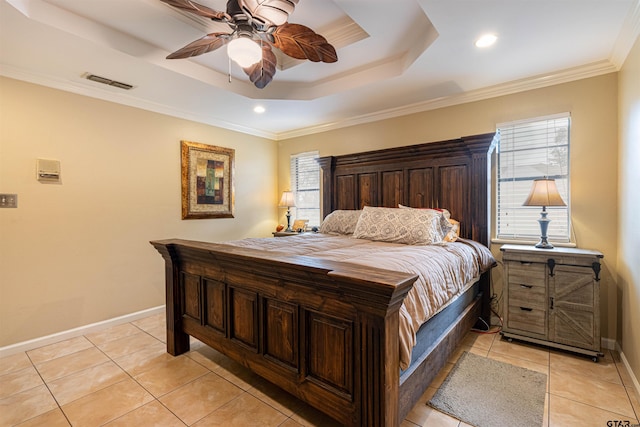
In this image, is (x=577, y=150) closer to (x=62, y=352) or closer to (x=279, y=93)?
(x=279, y=93)

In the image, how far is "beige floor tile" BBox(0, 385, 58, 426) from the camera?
1716mm

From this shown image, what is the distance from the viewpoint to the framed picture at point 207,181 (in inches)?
149

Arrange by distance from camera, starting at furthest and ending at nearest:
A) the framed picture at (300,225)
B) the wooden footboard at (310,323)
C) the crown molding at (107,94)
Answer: the framed picture at (300,225)
the crown molding at (107,94)
the wooden footboard at (310,323)

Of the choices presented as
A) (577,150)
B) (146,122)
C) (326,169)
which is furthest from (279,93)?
(577,150)

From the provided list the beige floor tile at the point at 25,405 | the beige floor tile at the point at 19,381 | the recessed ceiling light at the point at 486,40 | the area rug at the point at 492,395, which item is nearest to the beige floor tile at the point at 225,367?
the beige floor tile at the point at 25,405

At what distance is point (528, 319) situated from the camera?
100 inches

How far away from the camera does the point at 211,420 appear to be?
167 cm

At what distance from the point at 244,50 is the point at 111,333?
3020 mm

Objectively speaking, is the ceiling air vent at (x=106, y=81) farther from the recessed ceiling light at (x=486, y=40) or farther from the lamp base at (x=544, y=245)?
the lamp base at (x=544, y=245)

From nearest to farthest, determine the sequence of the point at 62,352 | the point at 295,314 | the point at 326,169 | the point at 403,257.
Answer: the point at 295,314 < the point at 403,257 < the point at 62,352 < the point at 326,169

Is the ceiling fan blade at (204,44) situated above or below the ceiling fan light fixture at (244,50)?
above

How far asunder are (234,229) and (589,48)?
4.36 meters

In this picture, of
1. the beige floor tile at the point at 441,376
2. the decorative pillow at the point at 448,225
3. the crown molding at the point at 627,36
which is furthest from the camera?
the decorative pillow at the point at 448,225

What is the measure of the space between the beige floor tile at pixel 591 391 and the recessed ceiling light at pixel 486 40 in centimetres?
255
